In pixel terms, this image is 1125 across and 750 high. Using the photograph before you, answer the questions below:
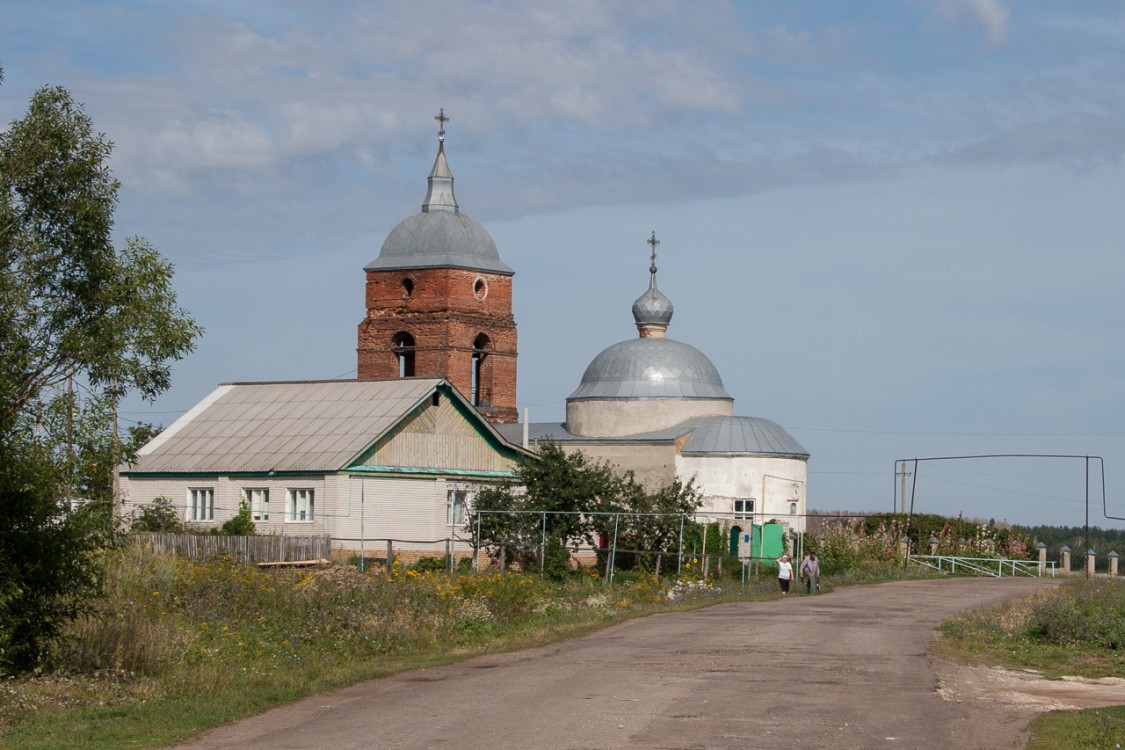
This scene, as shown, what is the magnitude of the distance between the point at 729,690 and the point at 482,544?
2148 cm

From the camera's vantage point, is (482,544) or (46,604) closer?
(46,604)

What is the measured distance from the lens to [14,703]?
48.4 ft

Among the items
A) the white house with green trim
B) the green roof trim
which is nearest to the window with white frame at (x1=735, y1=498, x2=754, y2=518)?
the white house with green trim

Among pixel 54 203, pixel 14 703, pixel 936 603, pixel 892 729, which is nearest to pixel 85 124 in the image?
pixel 54 203

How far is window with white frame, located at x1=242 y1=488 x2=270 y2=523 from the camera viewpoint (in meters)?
40.2

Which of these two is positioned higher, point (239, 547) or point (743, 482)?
point (743, 482)

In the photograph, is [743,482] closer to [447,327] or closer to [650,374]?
[650,374]

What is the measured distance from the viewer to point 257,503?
40.5m

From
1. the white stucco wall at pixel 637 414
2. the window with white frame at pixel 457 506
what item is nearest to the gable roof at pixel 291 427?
the window with white frame at pixel 457 506

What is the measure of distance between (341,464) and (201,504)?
18.2ft

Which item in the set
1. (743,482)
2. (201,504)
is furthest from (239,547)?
(743,482)

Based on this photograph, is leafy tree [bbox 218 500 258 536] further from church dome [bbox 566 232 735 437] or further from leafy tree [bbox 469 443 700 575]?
church dome [bbox 566 232 735 437]

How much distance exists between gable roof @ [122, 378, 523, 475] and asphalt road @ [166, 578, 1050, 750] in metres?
19.5

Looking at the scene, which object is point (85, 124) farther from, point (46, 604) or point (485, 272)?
point (485, 272)
